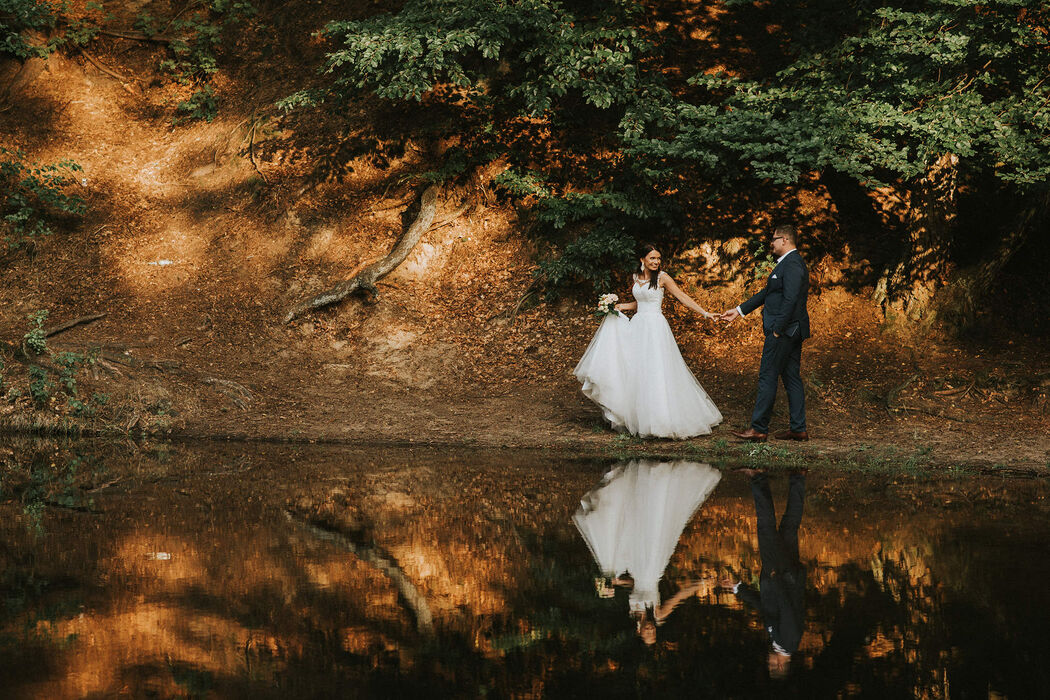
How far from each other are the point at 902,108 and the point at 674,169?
404 centimetres

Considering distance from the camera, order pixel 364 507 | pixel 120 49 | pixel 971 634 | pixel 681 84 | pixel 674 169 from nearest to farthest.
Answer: pixel 971 634 < pixel 364 507 < pixel 674 169 < pixel 681 84 < pixel 120 49

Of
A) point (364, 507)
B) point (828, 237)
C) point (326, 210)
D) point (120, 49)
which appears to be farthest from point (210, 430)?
point (120, 49)

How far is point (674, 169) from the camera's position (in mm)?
16656

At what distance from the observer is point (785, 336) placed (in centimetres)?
1230

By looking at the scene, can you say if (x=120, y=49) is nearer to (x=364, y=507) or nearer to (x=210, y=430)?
(x=210, y=430)

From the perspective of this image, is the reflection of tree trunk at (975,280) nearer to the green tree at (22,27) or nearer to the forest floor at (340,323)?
the forest floor at (340,323)

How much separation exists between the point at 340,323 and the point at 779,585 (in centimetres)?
1246

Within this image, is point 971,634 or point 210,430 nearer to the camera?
point 971,634

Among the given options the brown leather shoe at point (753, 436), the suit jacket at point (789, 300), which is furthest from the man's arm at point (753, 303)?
the brown leather shoe at point (753, 436)

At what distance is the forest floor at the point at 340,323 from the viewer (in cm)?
1367

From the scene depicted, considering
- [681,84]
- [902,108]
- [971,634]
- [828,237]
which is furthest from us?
[681,84]

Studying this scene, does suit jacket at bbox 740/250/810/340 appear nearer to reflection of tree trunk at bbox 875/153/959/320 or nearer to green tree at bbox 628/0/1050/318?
green tree at bbox 628/0/1050/318

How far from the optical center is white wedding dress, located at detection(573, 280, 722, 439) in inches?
497

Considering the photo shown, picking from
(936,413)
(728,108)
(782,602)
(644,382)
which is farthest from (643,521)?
(728,108)
